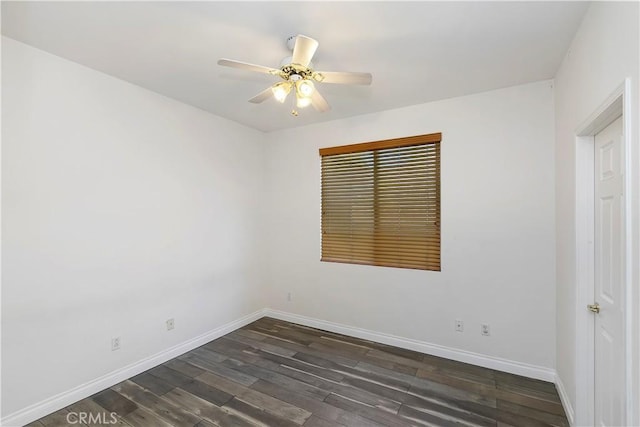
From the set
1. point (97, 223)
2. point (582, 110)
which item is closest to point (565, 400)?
point (582, 110)

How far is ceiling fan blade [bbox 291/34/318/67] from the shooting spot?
1552 millimetres

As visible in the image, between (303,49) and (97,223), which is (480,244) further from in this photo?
(97,223)

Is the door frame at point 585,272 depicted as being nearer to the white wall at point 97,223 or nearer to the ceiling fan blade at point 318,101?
the ceiling fan blade at point 318,101

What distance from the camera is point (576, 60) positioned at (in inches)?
73.9

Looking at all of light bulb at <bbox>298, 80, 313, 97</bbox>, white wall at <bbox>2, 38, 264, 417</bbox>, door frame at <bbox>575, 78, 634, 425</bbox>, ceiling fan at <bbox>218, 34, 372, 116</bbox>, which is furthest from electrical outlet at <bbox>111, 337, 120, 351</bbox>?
door frame at <bbox>575, 78, 634, 425</bbox>

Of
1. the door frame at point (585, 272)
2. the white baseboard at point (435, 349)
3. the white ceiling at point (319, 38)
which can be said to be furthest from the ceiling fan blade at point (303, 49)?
the white baseboard at point (435, 349)

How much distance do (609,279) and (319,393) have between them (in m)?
2.17

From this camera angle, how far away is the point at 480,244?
279 cm

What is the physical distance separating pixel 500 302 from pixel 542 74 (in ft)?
6.86

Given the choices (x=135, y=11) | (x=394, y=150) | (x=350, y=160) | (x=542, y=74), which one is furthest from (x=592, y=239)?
(x=135, y=11)

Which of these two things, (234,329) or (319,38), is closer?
(319,38)

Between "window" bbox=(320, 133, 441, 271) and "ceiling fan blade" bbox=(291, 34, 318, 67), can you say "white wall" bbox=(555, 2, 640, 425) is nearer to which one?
"window" bbox=(320, 133, 441, 271)

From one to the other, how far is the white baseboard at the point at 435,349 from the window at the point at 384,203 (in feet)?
2.74

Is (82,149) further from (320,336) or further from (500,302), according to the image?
(500,302)
